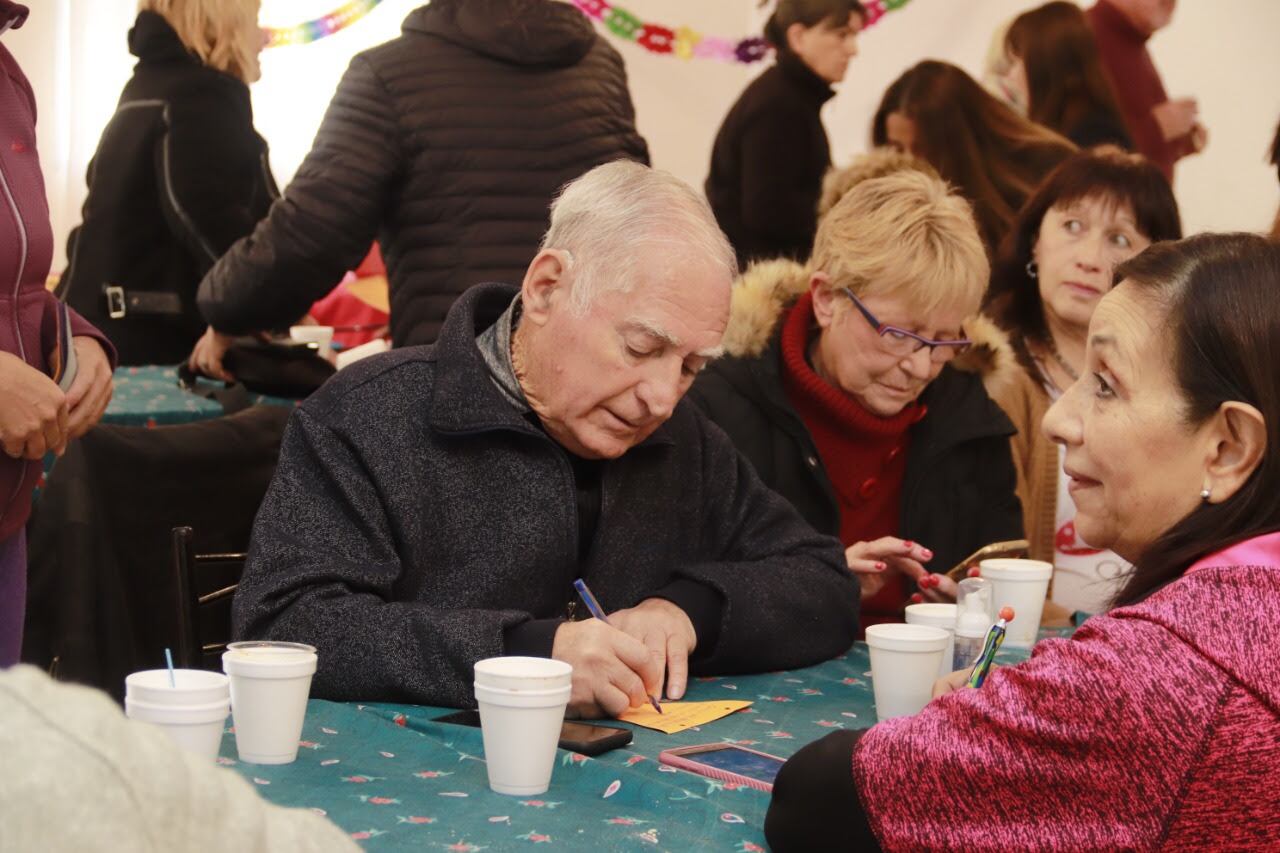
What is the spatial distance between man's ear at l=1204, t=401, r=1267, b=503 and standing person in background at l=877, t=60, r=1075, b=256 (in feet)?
9.97

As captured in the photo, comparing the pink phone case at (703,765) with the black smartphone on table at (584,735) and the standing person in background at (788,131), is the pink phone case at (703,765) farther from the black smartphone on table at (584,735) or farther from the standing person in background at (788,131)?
the standing person in background at (788,131)

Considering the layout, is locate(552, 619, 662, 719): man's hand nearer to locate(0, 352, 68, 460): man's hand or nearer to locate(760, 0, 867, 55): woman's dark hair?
locate(0, 352, 68, 460): man's hand

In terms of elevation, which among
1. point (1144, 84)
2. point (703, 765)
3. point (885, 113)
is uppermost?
point (1144, 84)

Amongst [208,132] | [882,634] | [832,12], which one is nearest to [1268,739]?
[882,634]

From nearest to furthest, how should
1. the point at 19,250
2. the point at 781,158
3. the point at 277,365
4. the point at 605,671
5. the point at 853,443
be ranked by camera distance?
the point at 605,671
the point at 19,250
the point at 853,443
the point at 277,365
the point at 781,158

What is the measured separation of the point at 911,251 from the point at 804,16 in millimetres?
2207

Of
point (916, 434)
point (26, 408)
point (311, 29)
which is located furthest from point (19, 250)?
point (311, 29)

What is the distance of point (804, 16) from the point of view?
189 inches

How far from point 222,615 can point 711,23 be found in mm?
5248

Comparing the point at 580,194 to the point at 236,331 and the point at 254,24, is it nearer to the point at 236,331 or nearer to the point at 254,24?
the point at 236,331

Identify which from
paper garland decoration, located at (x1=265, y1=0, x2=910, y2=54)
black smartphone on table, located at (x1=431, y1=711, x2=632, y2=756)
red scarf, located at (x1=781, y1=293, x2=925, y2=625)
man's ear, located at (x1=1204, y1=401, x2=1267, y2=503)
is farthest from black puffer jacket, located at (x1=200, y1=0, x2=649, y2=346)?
paper garland decoration, located at (x1=265, y1=0, x2=910, y2=54)

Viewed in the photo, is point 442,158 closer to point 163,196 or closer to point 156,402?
point 156,402

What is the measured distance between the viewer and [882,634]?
1872 mm

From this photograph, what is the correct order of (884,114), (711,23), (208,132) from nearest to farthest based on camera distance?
(208,132)
(884,114)
(711,23)
